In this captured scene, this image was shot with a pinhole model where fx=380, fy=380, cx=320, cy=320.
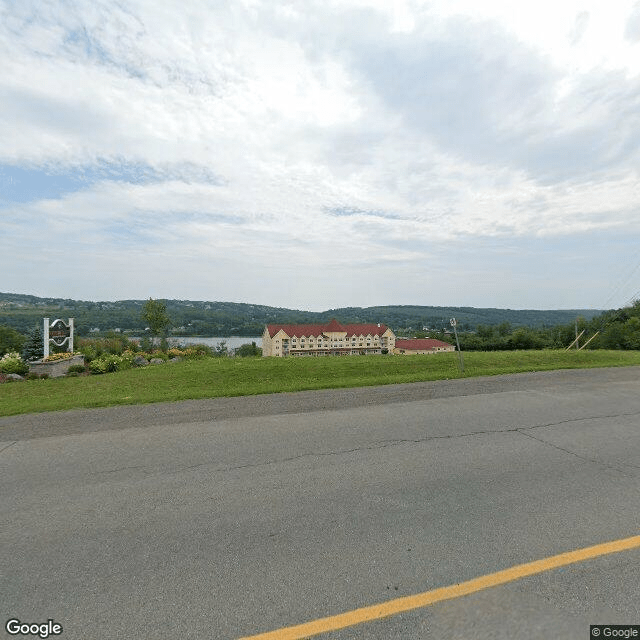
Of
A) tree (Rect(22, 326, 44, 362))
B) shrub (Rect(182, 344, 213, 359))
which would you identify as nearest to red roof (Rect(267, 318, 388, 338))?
tree (Rect(22, 326, 44, 362))

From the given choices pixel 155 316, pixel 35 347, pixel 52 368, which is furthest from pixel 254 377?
pixel 35 347

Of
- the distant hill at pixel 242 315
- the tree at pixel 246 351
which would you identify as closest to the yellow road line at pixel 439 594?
the tree at pixel 246 351

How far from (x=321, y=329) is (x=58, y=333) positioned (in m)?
39.9

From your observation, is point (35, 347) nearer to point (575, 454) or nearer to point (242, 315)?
point (575, 454)

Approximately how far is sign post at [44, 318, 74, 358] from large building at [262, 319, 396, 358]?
3265 centimetres

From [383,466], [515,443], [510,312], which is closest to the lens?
[383,466]

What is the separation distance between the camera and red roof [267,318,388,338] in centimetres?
5288

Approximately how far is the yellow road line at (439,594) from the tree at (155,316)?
875 inches

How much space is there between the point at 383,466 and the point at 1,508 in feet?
14.0

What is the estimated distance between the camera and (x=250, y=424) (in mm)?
6836

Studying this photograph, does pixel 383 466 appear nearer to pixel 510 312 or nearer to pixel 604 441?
pixel 604 441

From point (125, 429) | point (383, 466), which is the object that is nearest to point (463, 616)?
point (383, 466)

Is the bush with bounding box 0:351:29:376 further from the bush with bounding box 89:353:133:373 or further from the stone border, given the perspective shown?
the bush with bounding box 89:353:133:373

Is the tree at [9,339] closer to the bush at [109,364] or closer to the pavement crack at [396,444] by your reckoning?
the bush at [109,364]
